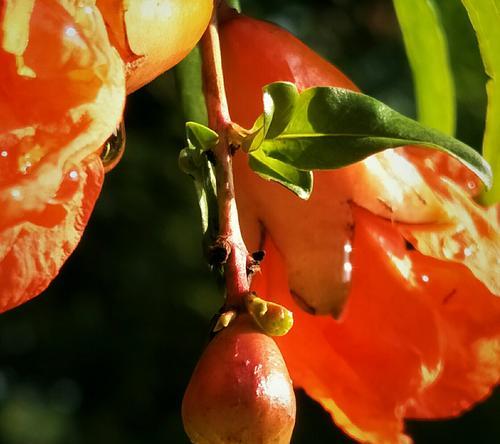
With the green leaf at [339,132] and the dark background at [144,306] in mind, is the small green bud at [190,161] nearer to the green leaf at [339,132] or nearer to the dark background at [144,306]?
the green leaf at [339,132]

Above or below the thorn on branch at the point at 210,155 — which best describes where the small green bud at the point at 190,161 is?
below

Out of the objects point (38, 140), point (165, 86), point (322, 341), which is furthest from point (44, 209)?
point (165, 86)

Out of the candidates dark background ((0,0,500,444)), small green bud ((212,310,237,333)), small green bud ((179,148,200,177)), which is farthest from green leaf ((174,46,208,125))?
dark background ((0,0,500,444))

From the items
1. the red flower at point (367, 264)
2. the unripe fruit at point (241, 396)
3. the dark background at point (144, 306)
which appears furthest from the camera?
the dark background at point (144, 306)

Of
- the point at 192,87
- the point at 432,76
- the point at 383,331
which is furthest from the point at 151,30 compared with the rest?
the point at 432,76

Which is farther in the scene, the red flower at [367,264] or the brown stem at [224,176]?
the red flower at [367,264]

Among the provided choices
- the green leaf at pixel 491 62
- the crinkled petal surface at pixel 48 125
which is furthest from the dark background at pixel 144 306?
the crinkled petal surface at pixel 48 125

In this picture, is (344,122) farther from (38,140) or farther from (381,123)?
(38,140)

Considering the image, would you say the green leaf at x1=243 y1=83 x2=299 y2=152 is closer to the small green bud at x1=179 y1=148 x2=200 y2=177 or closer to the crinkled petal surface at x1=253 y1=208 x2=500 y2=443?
the small green bud at x1=179 y1=148 x2=200 y2=177
